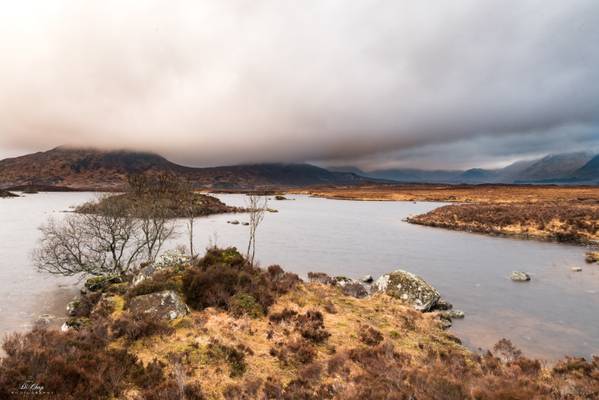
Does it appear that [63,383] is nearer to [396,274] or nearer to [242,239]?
[396,274]

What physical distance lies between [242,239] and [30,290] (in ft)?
90.8

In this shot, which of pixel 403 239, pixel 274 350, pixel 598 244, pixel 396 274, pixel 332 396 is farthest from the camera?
pixel 403 239

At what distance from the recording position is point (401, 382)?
10.1 meters

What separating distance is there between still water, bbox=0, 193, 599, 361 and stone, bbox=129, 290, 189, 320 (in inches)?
340

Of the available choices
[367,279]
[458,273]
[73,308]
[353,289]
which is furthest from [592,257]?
[73,308]

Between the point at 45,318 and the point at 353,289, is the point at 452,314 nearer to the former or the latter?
the point at 353,289

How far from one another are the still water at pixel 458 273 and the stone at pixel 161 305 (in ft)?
28.4

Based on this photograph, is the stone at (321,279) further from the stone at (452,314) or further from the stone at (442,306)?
the stone at (452,314)

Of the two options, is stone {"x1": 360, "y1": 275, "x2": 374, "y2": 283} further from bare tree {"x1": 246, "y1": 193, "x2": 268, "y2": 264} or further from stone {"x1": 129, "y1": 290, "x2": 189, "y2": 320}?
stone {"x1": 129, "y1": 290, "x2": 189, "y2": 320}

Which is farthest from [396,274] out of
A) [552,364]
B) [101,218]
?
[101,218]

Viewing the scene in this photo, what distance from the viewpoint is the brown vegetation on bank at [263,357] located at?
373 inches

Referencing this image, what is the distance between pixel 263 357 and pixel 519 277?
25294 millimetres

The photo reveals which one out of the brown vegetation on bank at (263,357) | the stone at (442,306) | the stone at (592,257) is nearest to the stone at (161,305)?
the brown vegetation on bank at (263,357)

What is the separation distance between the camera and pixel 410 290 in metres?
22.2
